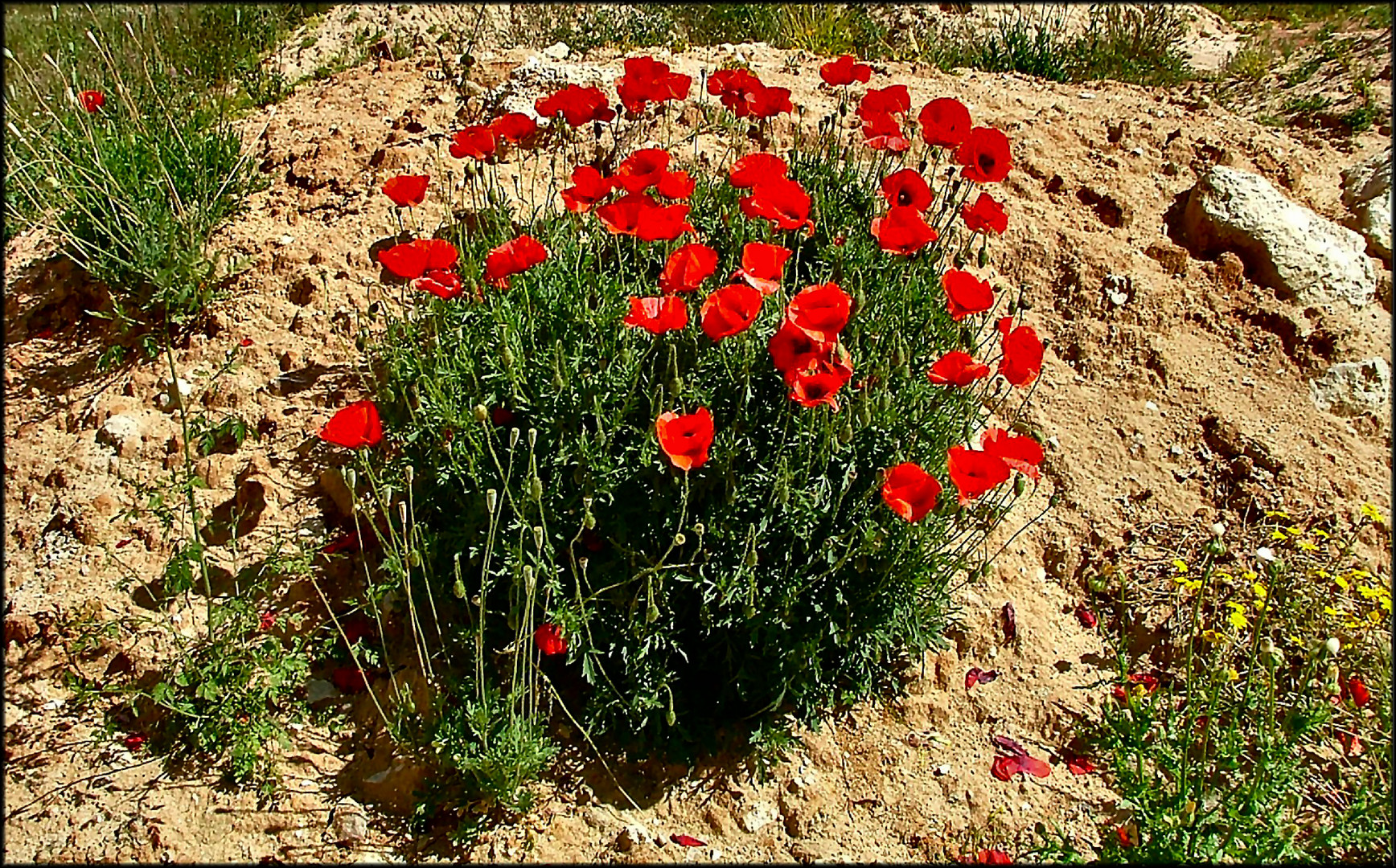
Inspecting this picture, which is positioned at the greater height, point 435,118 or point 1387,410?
point 435,118

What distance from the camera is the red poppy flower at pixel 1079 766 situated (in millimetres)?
2674

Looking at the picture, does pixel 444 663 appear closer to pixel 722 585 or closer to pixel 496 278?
pixel 722 585

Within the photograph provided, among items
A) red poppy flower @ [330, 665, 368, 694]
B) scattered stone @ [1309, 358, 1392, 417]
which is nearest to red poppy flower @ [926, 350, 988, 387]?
red poppy flower @ [330, 665, 368, 694]

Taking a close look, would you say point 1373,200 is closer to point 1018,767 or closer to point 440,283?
point 1018,767

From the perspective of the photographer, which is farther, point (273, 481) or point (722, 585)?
point (273, 481)

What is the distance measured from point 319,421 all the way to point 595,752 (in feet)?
4.82

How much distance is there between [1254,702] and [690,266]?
6.24 ft

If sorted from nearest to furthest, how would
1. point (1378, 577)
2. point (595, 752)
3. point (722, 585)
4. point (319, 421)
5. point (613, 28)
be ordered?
1. point (722, 585)
2. point (595, 752)
3. point (1378, 577)
4. point (319, 421)
5. point (613, 28)

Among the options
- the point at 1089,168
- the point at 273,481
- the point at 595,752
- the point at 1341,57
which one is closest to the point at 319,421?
the point at 273,481

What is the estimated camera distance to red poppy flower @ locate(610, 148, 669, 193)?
2678 mm

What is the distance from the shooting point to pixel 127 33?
528cm

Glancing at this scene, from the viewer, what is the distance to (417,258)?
2.58 metres

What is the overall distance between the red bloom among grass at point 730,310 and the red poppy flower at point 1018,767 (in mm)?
1333

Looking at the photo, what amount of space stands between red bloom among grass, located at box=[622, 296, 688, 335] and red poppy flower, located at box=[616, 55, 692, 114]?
3.32 feet
